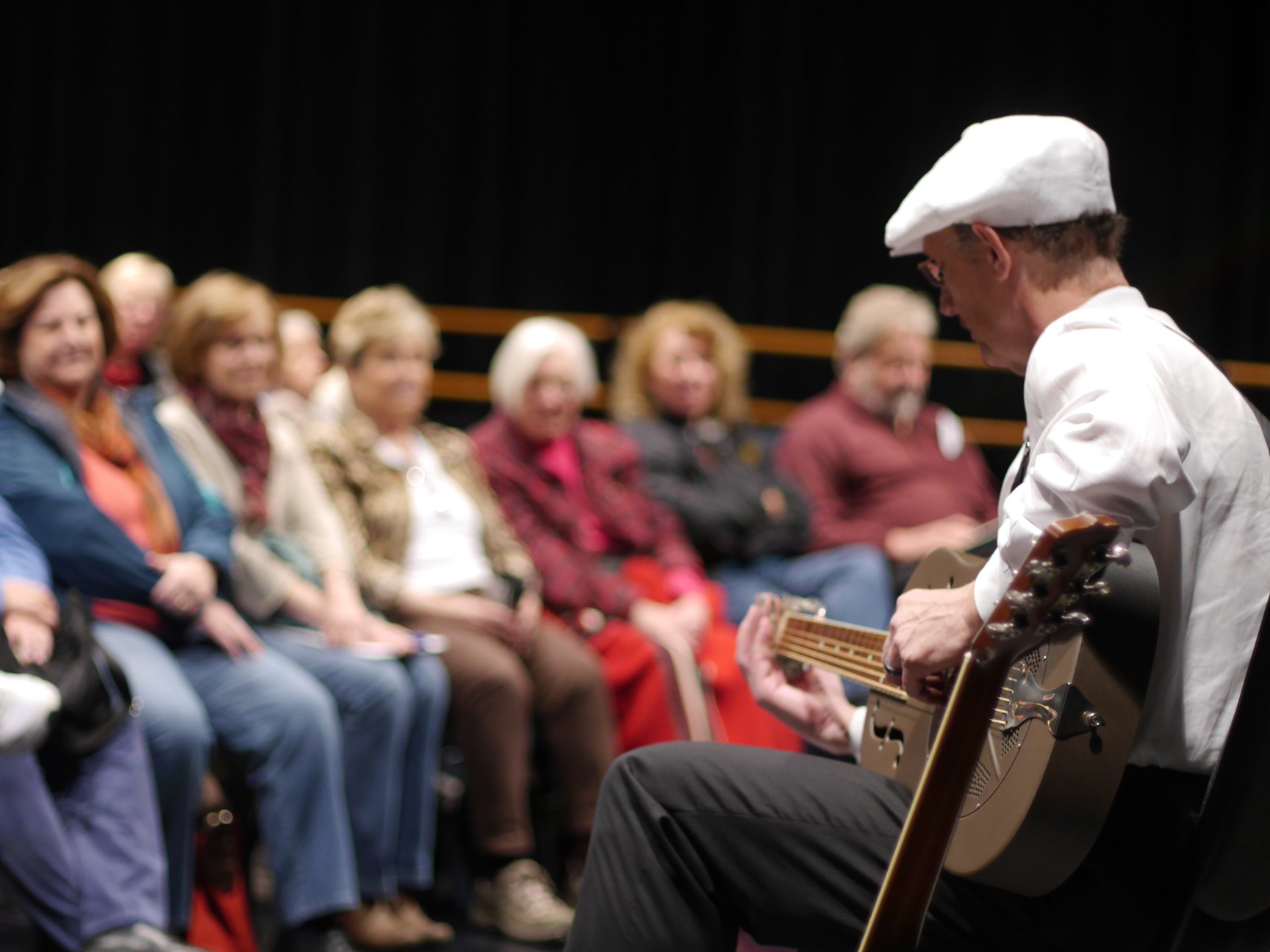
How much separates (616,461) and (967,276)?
2283 mm

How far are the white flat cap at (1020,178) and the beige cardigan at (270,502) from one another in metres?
1.87

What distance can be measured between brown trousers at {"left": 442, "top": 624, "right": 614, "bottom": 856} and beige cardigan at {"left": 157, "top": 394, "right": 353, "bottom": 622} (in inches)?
14.8

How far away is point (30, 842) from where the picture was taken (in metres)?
2.18

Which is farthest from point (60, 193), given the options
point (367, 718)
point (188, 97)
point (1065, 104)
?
point (1065, 104)

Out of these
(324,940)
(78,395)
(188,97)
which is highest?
(188,97)

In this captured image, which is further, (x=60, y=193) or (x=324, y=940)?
(x=60, y=193)

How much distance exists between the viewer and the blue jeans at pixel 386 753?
2.87 meters

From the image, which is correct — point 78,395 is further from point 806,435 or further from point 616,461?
point 806,435

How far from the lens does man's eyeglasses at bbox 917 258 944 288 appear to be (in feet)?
5.27

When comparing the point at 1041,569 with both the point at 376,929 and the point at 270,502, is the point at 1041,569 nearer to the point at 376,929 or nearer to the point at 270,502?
the point at 376,929

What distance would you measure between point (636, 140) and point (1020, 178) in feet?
16.3

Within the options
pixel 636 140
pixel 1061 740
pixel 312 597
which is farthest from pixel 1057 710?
pixel 636 140

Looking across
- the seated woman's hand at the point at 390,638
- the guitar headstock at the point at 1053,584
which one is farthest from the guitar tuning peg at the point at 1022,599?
the seated woman's hand at the point at 390,638

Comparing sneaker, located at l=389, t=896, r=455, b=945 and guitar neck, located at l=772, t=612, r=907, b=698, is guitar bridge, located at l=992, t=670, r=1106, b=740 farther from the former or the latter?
sneaker, located at l=389, t=896, r=455, b=945
